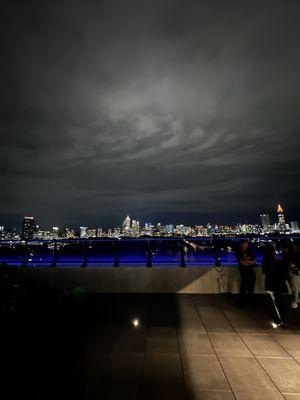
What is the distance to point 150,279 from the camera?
759 cm

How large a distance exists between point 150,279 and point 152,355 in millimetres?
3738

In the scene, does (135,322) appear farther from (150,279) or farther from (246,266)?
(246,266)

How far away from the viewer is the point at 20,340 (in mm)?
4074

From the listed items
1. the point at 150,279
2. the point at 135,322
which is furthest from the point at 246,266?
the point at 135,322

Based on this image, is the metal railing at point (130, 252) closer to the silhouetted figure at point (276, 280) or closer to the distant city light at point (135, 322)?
the silhouetted figure at point (276, 280)

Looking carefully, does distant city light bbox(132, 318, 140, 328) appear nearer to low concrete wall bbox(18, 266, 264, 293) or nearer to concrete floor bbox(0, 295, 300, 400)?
concrete floor bbox(0, 295, 300, 400)

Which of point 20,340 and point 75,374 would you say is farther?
point 20,340

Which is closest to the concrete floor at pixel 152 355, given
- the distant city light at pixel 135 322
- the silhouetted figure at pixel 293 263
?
the distant city light at pixel 135 322

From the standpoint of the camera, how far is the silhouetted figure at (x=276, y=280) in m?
5.18

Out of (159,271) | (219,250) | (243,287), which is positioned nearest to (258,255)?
(219,250)

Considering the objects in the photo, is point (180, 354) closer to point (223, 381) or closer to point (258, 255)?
point (223, 381)

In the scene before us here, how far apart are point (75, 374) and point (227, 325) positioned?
3.17 m

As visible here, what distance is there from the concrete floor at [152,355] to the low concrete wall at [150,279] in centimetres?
150

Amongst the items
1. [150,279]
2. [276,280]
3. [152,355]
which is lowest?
[152,355]
